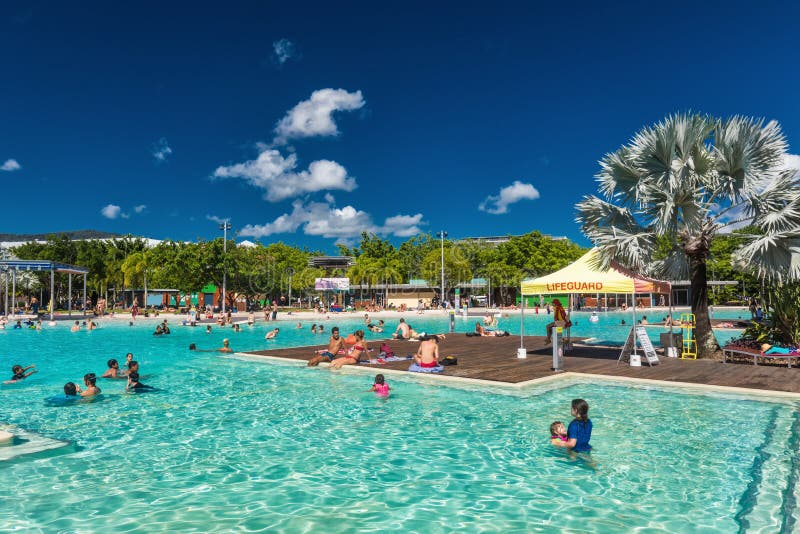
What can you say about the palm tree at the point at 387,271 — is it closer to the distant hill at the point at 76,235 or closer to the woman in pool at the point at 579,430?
the woman in pool at the point at 579,430

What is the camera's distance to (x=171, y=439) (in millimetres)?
8750

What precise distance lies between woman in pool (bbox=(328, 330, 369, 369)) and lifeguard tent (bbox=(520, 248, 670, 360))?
5.35 m

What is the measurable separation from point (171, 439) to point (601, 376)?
10.00 meters

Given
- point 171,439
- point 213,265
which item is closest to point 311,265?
point 213,265

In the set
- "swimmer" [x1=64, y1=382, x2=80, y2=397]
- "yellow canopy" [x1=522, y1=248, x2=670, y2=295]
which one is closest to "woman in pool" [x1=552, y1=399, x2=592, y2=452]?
"yellow canopy" [x1=522, y1=248, x2=670, y2=295]

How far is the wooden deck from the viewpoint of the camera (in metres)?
12.2

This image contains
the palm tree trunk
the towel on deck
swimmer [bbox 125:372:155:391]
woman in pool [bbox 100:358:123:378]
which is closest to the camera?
swimmer [bbox 125:372:155:391]

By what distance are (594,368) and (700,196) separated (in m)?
5.74

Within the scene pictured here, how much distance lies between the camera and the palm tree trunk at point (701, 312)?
15.5 metres

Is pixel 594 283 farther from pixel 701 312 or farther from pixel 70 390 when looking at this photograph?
pixel 70 390

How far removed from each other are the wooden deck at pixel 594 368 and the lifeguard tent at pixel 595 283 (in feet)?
6.99

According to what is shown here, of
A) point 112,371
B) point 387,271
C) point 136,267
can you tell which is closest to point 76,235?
point 136,267

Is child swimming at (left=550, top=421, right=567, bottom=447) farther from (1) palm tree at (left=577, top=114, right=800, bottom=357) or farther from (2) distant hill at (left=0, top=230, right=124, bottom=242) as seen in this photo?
(2) distant hill at (left=0, top=230, right=124, bottom=242)

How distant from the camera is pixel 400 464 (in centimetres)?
742
